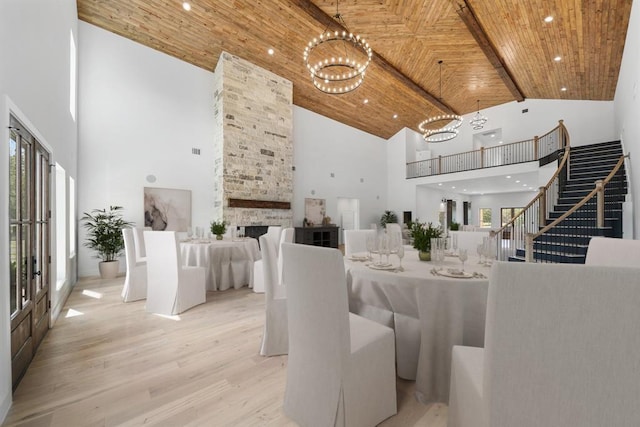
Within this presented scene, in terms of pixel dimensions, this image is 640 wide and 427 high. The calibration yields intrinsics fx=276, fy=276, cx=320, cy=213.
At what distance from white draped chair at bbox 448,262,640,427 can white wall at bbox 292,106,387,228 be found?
8.52m

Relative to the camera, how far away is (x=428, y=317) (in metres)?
1.77

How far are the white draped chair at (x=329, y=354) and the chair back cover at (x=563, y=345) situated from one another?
68 centimetres

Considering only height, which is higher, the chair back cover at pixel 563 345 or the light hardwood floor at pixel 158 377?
the chair back cover at pixel 563 345

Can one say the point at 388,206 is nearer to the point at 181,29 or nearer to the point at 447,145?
the point at 447,145

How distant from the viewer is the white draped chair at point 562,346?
0.72 meters

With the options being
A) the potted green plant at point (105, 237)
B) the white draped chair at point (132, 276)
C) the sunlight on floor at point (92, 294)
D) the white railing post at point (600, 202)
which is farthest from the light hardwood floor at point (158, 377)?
the white railing post at point (600, 202)

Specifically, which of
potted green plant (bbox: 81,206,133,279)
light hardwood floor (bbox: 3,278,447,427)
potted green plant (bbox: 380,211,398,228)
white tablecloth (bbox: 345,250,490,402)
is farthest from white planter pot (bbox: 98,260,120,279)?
potted green plant (bbox: 380,211,398,228)

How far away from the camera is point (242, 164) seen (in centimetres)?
723

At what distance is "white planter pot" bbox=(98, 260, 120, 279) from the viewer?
209 inches

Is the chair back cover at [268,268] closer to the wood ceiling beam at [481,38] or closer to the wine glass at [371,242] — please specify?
the wine glass at [371,242]

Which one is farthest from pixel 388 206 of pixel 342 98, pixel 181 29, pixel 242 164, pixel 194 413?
pixel 194 413

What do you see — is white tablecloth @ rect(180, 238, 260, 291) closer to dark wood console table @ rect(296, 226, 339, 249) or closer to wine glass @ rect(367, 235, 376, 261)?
wine glass @ rect(367, 235, 376, 261)

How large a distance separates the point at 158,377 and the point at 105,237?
448 centimetres

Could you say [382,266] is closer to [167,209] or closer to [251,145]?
A: [167,209]
